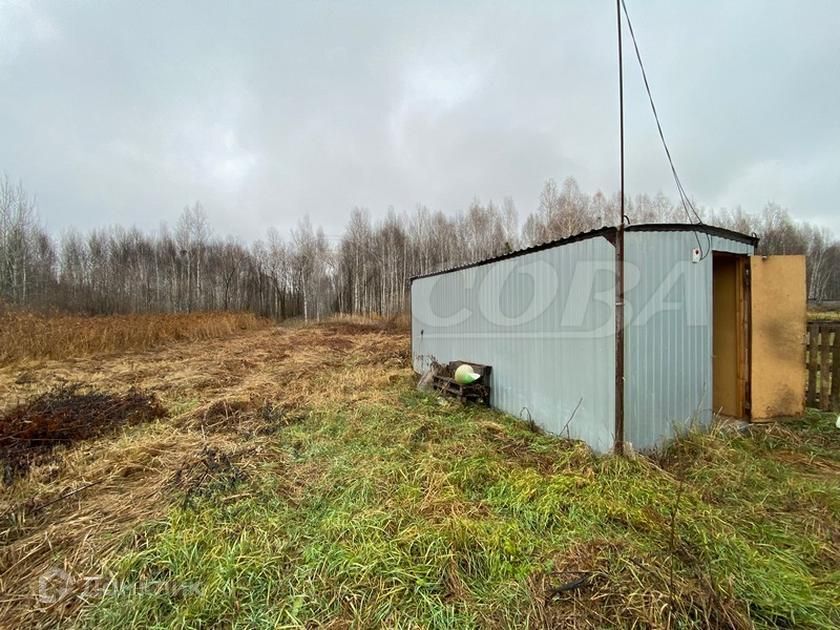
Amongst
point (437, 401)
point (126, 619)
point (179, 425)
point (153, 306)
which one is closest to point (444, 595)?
point (126, 619)

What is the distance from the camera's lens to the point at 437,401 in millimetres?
5145

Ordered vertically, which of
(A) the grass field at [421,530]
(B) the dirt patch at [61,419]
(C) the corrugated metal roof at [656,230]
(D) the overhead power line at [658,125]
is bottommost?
(A) the grass field at [421,530]

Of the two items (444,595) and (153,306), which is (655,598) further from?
(153,306)

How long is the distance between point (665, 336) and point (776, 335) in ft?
5.64

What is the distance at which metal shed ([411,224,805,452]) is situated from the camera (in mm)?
3107

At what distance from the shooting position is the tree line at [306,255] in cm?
2048

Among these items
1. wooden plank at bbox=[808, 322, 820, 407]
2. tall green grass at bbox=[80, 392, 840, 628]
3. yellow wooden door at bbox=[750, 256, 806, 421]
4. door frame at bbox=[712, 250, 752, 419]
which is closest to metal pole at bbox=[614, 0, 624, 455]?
tall green grass at bbox=[80, 392, 840, 628]

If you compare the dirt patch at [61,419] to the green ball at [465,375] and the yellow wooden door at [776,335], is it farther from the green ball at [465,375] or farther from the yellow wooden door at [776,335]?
the yellow wooden door at [776,335]

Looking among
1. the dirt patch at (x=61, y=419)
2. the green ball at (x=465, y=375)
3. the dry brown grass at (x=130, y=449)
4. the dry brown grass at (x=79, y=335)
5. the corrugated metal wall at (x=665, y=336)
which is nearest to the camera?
the dry brown grass at (x=130, y=449)

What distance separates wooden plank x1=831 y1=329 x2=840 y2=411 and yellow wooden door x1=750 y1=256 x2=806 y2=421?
764 mm

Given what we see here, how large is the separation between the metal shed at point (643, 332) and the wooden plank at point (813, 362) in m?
0.77

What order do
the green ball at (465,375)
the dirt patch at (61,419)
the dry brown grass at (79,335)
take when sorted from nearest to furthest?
the dirt patch at (61,419), the green ball at (465,375), the dry brown grass at (79,335)

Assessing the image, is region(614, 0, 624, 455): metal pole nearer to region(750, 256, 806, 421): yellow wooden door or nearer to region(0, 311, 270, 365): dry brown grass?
region(750, 256, 806, 421): yellow wooden door

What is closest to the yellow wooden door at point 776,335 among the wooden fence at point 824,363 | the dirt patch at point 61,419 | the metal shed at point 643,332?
the metal shed at point 643,332
